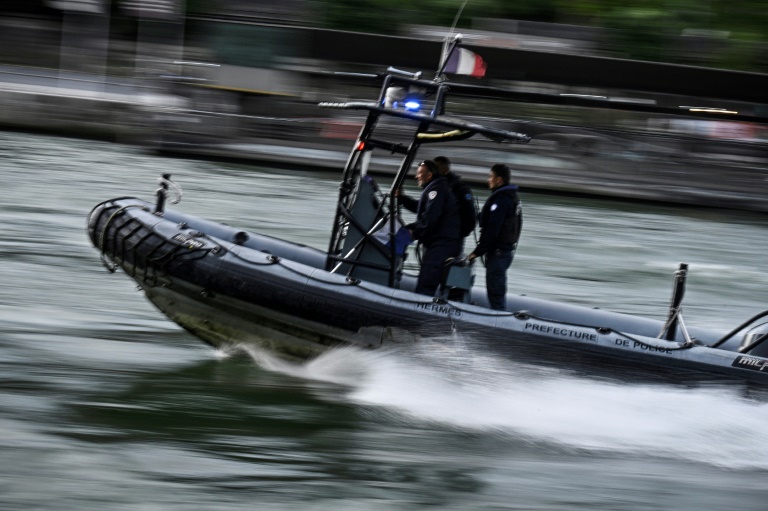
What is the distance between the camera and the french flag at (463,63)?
6.93m

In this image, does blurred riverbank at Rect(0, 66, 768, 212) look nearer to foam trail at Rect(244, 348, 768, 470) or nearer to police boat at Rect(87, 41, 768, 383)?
police boat at Rect(87, 41, 768, 383)

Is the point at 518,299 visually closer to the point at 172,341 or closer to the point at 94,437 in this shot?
the point at 172,341

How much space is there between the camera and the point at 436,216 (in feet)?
22.3

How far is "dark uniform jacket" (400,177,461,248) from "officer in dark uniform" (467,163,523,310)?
178 millimetres

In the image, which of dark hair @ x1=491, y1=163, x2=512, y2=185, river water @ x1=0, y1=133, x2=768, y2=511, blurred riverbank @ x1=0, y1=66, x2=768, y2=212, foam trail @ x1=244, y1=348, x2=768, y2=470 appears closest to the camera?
river water @ x1=0, y1=133, x2=768, y2=511

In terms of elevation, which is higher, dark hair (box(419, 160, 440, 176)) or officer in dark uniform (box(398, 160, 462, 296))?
dark hair (box(419, 160, 440, 176))

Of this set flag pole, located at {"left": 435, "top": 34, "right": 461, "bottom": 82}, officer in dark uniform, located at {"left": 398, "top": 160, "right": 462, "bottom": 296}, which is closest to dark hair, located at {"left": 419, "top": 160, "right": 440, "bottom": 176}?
officer in dark uniform, located at {"left": 398, "top": 160, "right": 462, "bottom": 296}

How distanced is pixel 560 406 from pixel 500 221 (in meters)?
1.18

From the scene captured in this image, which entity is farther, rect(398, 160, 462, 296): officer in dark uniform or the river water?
rect(398, 160, 462, 296): officer in dark uniform

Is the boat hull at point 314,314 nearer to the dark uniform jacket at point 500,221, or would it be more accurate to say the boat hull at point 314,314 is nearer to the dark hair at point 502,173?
the dark uniform jacket at point 500,221

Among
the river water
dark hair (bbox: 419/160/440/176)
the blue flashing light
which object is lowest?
the river water

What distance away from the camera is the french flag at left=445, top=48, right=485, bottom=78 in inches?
273

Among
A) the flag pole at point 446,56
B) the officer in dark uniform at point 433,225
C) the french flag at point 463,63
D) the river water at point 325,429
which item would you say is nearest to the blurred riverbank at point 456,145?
the river water at point 325,429

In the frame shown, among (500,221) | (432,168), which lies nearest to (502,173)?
(500,221)
